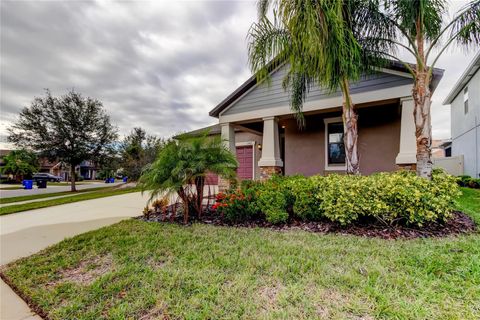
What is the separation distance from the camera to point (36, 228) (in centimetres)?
518

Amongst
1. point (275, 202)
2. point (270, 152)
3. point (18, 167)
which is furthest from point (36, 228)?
point (18, 167)

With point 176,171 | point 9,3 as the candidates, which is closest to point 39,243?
point 176,171

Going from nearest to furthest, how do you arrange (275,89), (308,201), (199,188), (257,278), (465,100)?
(257,278) < (308,201) < (199,188) < (275,89) < (465,100)

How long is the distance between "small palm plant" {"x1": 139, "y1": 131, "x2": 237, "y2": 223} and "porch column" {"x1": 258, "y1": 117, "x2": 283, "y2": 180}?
2.80 meters

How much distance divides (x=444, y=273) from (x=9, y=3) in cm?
1047

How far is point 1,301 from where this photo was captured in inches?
94.7

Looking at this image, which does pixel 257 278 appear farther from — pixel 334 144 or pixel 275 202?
Result: pixel 334 144

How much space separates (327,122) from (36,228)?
9835mm

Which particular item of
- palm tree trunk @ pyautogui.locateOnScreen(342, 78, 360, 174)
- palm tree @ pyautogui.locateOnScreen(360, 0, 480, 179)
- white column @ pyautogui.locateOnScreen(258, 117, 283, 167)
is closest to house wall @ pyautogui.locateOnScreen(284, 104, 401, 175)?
white column @ pyautogui.locateOnScreen(258, 117, 283, 167)

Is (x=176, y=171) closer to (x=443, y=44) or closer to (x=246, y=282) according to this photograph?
(x=246, y=282)

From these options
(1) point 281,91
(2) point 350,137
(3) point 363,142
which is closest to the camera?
(2) point 350,137

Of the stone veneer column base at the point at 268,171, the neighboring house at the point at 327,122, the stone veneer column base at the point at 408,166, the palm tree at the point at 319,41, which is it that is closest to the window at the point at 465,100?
the neighboring house at the point at 327,122

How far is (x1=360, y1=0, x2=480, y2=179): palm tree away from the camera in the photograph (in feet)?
15.4

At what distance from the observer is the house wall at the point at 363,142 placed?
7719 millimetres
